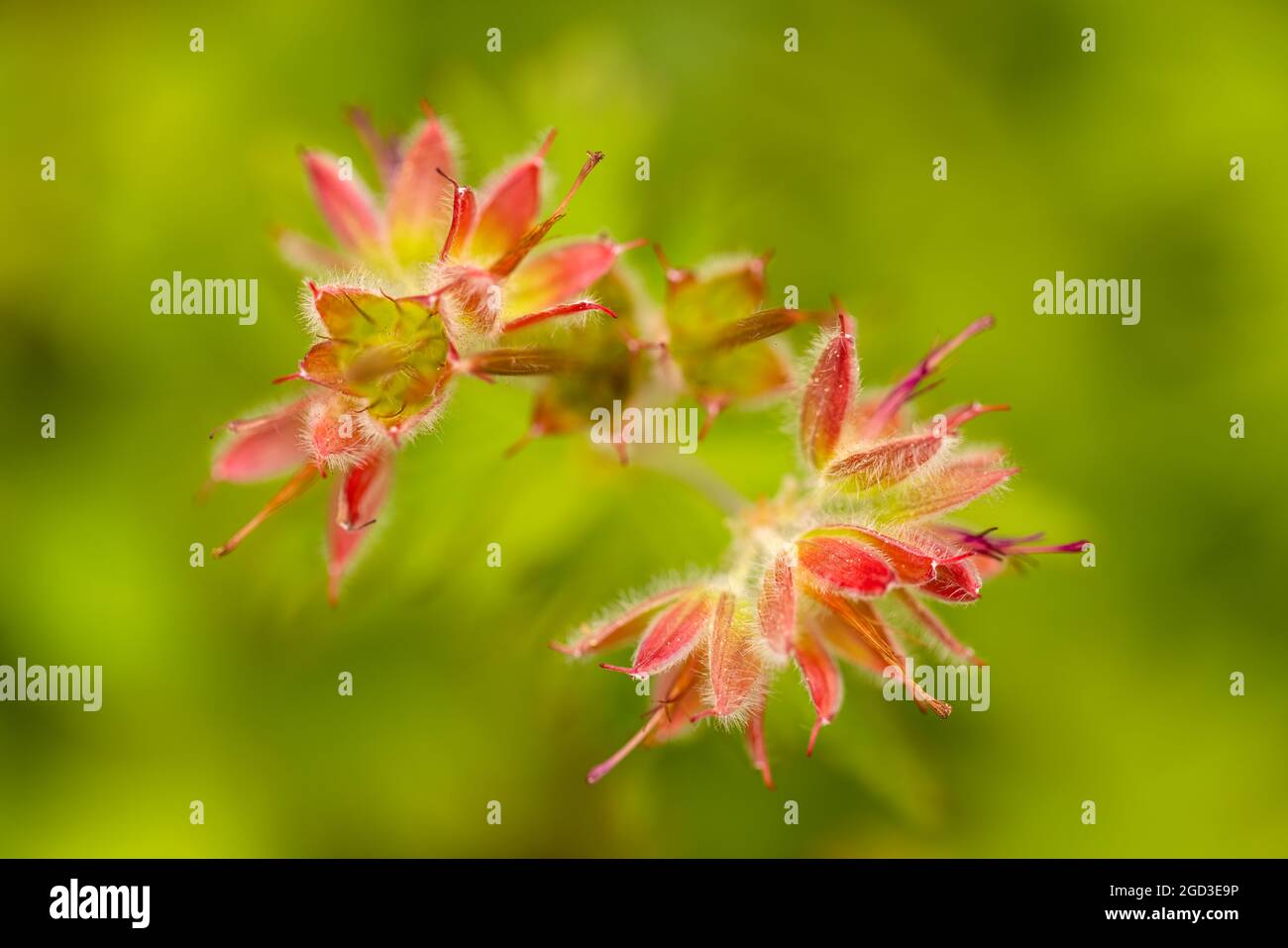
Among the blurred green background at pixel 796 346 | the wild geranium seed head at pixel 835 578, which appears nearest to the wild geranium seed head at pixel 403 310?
the wild geranium seed head at pixel 835 578

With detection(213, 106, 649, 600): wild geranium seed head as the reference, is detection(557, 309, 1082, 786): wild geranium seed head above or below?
below

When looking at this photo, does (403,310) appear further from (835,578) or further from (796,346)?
(796,346)

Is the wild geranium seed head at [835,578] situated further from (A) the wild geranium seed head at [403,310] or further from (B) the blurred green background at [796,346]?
(B) the blurred green background at [796,346]

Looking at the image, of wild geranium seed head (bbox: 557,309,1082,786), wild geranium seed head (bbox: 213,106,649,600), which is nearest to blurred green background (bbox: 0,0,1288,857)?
wild geranium seed head (bbox: 213,106,649,600)

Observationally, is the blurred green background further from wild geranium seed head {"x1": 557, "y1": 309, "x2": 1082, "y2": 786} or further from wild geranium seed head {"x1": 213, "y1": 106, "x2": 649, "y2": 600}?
wild geranium seed head {"x1": 557, "y1": 309, "x2": 1082, "y2": 786}
